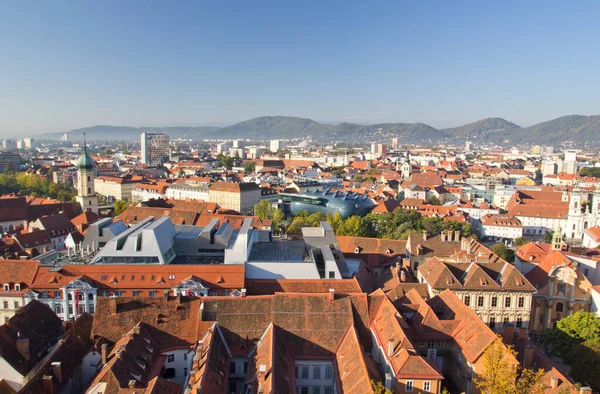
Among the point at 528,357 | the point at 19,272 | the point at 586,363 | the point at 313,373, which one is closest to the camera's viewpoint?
the point at 528,357

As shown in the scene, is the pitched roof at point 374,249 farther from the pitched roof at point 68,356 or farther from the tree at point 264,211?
the tree at point 264,211

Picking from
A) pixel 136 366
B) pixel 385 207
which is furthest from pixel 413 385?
pixel 385 207

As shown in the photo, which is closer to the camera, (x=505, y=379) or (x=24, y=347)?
(x=505, y=379)

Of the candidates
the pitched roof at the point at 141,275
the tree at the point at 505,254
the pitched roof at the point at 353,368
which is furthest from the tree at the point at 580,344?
the tree at the point at 505,254

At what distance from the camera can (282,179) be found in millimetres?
189375

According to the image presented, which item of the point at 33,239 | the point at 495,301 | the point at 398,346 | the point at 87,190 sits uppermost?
the point at 87,190

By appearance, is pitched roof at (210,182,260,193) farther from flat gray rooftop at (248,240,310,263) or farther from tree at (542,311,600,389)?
tree at (542,311,600,389)

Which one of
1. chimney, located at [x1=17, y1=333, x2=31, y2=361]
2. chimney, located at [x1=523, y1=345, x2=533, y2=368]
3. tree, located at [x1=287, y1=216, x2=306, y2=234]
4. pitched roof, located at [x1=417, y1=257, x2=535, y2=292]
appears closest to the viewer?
chimney, located at [x1=523, y1=345, x2=533, y2=368]

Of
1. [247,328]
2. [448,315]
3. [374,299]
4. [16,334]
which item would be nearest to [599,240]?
[448,315]

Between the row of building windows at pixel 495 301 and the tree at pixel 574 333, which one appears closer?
the tree at pixel 574 333

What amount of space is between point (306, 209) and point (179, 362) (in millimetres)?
93518

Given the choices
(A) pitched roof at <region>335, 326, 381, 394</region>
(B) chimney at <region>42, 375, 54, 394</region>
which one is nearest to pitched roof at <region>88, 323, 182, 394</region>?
(B) chimney at <region>42, 375, 54, 394</region>

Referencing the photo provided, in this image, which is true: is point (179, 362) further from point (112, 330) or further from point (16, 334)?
point (16, 334)

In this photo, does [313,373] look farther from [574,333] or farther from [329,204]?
[329,204]
